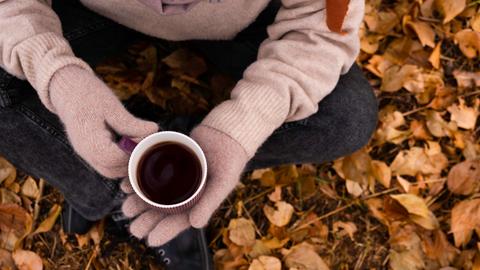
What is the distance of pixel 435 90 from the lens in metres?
1.44

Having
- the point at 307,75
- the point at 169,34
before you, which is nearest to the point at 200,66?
the point at 169,34

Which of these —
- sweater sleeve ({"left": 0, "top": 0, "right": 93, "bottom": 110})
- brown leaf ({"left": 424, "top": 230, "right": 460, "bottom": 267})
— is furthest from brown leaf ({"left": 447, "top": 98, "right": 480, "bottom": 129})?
sweater sleeve ({"left": 0, "top": 0, "right": 93, "bottom": 110})

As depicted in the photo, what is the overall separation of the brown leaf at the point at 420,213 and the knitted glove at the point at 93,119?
2.60 feet

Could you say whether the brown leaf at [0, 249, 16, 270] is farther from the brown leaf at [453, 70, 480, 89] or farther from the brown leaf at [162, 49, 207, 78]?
the brown leaf at [453, 70, 480, 89]

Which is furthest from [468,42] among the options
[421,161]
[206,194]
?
[206,194]

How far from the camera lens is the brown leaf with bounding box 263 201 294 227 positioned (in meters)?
1.37

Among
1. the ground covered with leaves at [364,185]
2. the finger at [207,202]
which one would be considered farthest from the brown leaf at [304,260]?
the finger at [207,202]

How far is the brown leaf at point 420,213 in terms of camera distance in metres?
1.34

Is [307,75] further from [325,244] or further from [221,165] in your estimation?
[325,244]

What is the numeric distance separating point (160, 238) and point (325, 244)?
58 centimetres

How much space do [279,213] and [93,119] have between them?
2.15ft

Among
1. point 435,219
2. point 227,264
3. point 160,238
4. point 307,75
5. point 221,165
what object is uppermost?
point 307,75

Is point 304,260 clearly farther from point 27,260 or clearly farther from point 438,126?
point 27,260

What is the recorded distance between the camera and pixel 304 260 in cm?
132
